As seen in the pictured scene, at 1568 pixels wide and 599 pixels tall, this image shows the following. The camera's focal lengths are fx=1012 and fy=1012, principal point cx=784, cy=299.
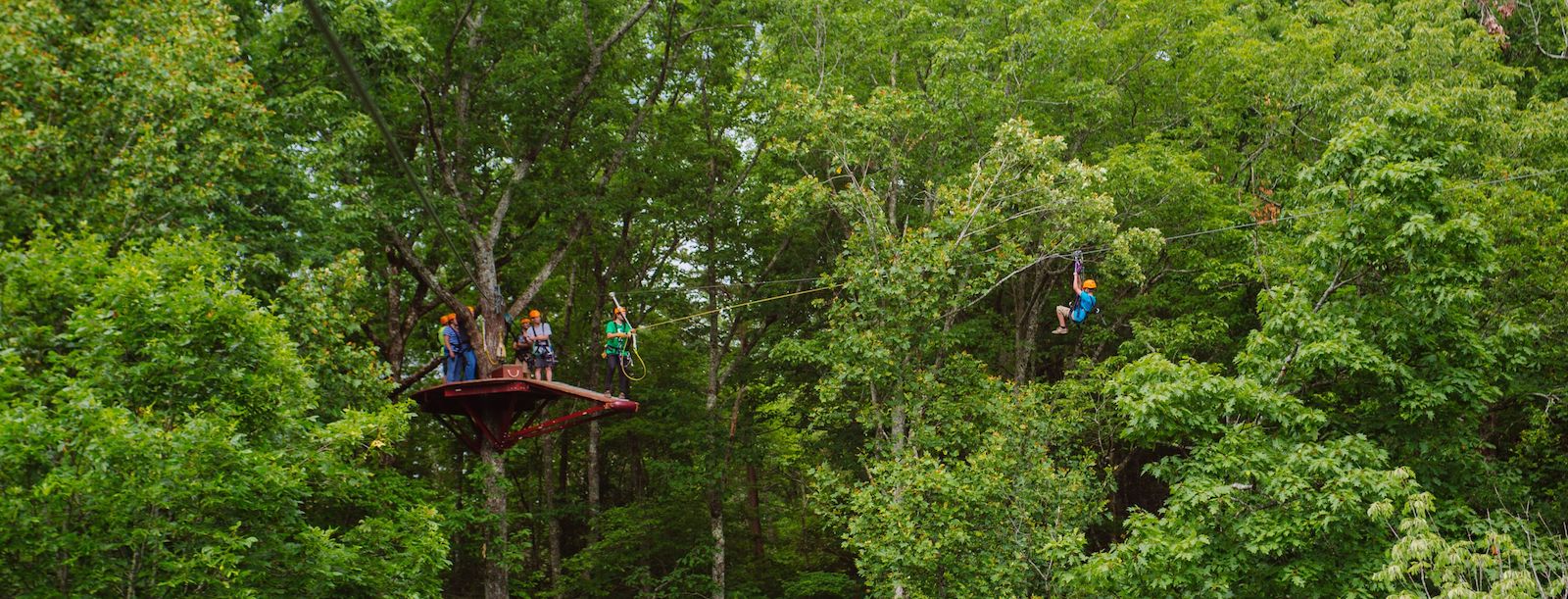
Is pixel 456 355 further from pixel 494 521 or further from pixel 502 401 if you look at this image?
pixel 494 521

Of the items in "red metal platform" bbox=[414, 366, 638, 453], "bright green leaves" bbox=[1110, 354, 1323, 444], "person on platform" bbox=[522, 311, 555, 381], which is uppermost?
"person on platform" bbox=[522, 311, 555, 381]

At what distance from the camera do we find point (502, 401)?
1429 cm

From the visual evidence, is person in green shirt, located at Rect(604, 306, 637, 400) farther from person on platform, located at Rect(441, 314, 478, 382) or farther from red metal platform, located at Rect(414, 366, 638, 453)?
person on platform, located at Rect(441, 314, 478, 382)

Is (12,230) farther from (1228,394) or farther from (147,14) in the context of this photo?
(1228,394)

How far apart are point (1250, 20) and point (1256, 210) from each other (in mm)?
4732

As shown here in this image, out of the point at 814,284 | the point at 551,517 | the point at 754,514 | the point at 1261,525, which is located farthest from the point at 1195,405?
the point at 754,514

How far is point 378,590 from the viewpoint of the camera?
35.8 feet

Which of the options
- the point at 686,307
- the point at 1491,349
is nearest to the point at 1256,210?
the point at 1491,349

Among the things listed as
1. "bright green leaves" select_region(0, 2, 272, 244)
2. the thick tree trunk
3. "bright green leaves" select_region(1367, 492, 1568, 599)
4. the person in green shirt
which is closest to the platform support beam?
the thick tree trunk

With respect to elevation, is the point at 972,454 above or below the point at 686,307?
below

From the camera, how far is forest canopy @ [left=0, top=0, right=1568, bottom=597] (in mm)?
9102

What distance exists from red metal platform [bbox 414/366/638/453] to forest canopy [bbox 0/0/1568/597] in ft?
2.56

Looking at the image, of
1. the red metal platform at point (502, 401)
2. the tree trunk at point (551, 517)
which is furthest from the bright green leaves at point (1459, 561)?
the tree trunk at point (551, 517)

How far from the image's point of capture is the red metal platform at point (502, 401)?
44.4 feet
